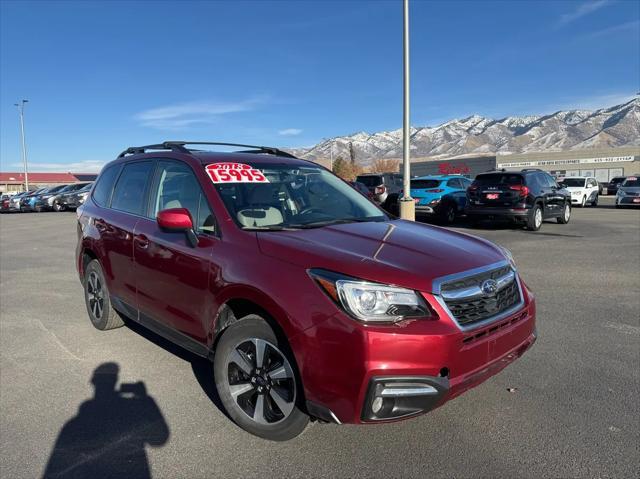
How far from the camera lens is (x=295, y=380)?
9.21 ft

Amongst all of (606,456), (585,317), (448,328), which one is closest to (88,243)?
(448,328)

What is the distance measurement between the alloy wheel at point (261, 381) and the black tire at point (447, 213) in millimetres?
14199

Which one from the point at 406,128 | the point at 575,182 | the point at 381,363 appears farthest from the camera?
the point at 575,182

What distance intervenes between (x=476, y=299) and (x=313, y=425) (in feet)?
4.49

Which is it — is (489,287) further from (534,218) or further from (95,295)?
(534,218)

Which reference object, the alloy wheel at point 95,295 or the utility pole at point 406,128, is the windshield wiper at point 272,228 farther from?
the utility pole at point 406,128

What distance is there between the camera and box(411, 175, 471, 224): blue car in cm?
1641

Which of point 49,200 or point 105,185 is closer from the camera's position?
point 105,185

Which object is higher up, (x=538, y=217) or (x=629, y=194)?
(x=629, y=194)

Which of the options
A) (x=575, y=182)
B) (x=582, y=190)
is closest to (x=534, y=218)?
(x=582, y=190)

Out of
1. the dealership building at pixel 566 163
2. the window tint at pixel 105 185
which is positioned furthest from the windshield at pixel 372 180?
the dealership building at pixel 566 163

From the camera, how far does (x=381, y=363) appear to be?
8.14 ft

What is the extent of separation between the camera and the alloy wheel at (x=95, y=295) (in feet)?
16.6

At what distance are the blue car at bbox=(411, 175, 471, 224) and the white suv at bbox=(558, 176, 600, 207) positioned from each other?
1232cm
